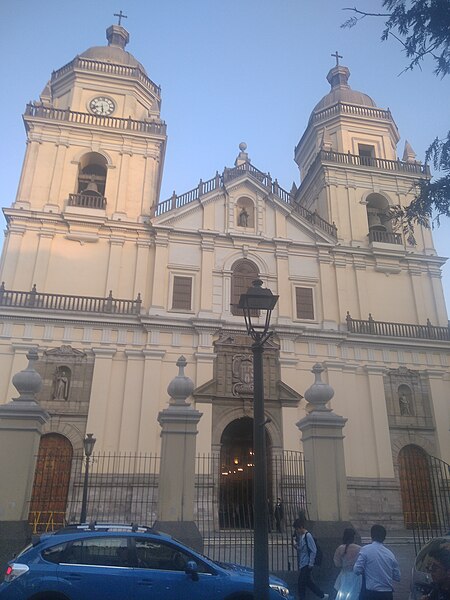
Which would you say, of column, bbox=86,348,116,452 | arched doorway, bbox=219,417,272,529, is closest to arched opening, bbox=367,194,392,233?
arched doorway, bbox=219,417,272,529

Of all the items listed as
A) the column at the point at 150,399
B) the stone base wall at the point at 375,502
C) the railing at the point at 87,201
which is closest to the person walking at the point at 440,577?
the column at the point at 150,399

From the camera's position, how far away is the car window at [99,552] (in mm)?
6457

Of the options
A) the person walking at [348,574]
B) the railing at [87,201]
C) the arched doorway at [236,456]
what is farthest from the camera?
the railing at [87,201]

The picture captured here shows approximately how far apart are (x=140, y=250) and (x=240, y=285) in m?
4.63

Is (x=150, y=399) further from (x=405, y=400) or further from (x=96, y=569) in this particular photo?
(x=96, y=569)

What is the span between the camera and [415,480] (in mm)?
20000

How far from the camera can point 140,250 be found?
72.6 feet

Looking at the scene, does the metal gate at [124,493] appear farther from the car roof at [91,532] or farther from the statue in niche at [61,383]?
the car roof at [91,532]

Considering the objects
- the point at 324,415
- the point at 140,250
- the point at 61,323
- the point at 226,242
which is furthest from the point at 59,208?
the point at 324,415

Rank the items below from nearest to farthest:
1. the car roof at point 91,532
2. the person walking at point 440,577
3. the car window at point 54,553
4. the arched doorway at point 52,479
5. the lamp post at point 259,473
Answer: the person walking at point 440,577 < the lamp post at point 259,473 < the car window at point 54,553 < the car roof at point 91,532 < the arched doorway at point 52,479

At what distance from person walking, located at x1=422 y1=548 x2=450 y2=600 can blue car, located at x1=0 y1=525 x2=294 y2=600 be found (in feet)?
8.14

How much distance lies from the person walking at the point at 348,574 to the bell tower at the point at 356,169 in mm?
18226

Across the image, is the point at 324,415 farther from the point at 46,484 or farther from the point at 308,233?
the point at 308,233

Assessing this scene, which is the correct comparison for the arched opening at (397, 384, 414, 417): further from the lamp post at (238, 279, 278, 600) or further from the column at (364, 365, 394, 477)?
the lamp post at (238, 279, 278, 600)
